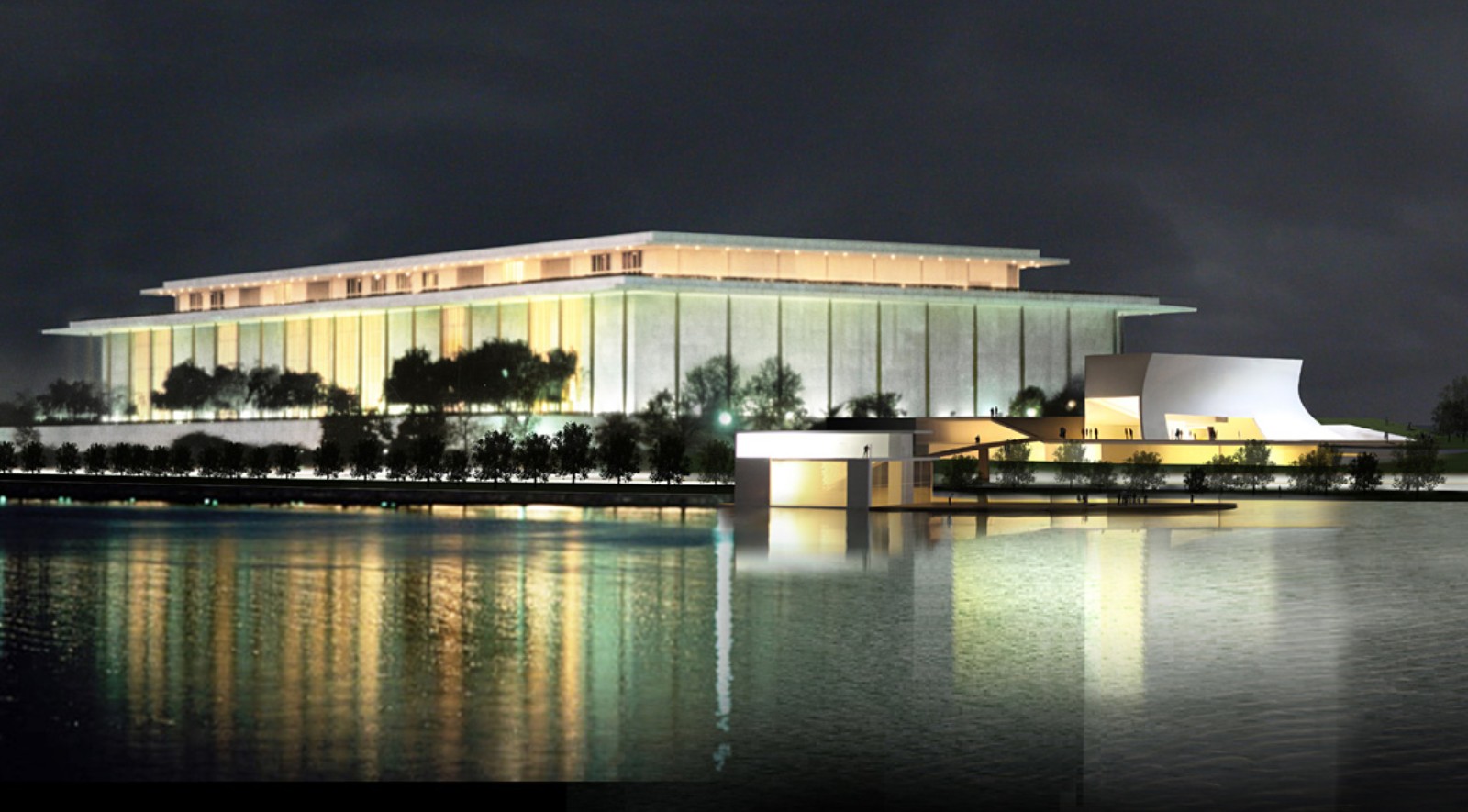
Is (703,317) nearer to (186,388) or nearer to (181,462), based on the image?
(181,462)

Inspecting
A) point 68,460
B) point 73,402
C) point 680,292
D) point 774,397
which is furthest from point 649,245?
point 73,402

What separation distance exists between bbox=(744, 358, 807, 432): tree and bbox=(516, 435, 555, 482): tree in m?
16.7

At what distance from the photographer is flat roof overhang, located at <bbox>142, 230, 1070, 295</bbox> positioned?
77750mm

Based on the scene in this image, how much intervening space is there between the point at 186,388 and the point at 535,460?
132 feet

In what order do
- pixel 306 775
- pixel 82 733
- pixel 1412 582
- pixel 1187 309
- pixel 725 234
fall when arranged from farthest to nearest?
pixel 1187 309 → pixel 725 234 → pixel 1412 582 → pixel 82 733 → pixel 306 775

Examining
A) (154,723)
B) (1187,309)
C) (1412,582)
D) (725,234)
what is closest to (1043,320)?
(1187,309)

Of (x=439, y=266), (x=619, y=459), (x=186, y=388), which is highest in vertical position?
(x=439, y=266)

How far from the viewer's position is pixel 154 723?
452 inches

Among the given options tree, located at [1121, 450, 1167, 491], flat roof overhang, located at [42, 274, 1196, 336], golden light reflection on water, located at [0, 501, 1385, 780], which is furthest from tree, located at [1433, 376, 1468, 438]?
golden light reflection on water, located at [0, 501, 1385, 780]

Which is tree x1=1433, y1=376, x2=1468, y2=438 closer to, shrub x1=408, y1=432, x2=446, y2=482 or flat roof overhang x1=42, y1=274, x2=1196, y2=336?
flat roof overhang x1=42, y1=274, x2=1196, y2=336

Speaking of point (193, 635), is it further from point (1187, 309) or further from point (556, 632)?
point (1187, 309)

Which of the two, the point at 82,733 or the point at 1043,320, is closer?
the point at 82,733

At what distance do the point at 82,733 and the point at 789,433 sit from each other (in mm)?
30671

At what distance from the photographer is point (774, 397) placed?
76125 mm
